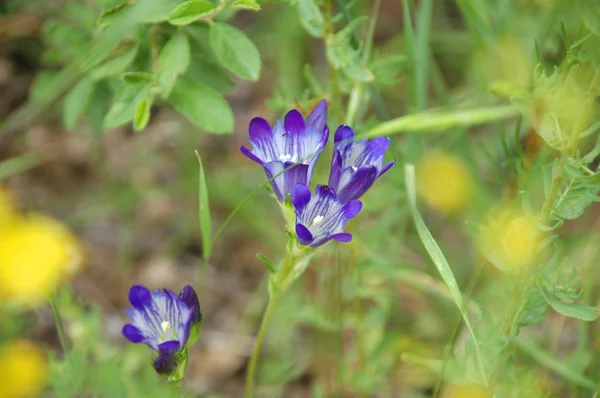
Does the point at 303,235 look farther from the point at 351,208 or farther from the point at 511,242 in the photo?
the point at 511,242

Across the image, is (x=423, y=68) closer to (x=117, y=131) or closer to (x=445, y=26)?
(x=445, y=26)

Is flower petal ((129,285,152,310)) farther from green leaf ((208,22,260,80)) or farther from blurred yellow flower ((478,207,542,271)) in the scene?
blurred yellow flower ((478,207,542,271))

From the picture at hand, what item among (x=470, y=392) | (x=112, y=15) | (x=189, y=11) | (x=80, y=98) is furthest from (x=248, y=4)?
(x=470, y=392)

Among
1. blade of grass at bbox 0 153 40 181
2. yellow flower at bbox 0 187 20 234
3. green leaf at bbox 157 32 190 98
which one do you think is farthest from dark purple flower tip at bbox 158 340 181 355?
blade of grass at bbox 0 153 40 181

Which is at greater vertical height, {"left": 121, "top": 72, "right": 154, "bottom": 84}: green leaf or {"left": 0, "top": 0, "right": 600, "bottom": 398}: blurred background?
{"left": 121, "top": 72, "right": 154, "bottom": 84}: green leaf

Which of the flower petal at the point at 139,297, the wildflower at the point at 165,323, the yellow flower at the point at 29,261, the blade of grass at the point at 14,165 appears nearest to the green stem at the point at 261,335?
the wildflower at the point at 165,323

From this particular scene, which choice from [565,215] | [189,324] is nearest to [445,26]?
[565,215]
